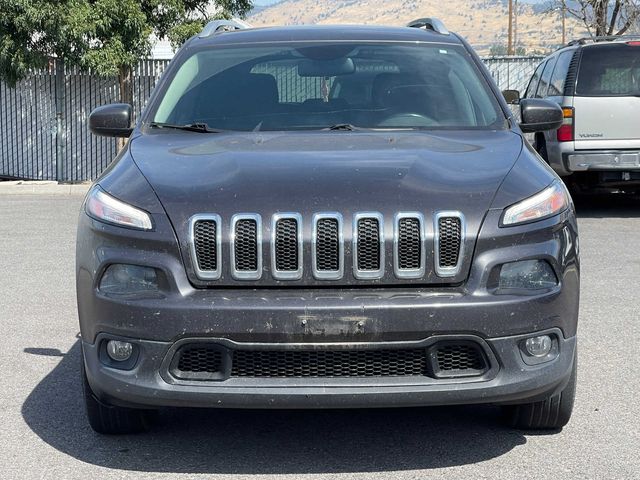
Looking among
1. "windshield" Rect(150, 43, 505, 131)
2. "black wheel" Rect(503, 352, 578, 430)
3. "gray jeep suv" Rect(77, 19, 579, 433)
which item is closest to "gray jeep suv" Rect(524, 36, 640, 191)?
"windshield" Rect(150, 43, 505, 131)

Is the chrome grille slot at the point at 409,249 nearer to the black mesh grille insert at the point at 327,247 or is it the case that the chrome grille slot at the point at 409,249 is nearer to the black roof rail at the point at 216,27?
the black mesh grille insert at the point at 327,247

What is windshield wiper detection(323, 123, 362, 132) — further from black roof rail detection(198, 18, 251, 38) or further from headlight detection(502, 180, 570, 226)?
black roof rail detection(198, 18, 251, 38)

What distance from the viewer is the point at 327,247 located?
4.36 meters

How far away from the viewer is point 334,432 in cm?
512

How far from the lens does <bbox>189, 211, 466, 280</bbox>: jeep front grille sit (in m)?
4.34

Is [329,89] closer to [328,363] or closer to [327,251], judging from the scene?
[327,251]

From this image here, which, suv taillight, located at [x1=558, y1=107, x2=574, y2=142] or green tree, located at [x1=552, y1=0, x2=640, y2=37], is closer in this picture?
suv taillight, located at [x1=558, y1=107, x2=574, y2=142]

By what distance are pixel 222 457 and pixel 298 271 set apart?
0.93 m

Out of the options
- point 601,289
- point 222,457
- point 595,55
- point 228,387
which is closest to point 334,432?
point 222,457

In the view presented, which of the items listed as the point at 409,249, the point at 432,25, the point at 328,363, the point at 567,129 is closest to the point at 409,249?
the point at 409,249

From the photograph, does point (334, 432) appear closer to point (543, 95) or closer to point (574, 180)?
point (574, 180)

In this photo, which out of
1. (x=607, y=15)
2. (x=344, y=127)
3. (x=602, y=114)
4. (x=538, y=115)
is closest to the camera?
(x=344, y=127)

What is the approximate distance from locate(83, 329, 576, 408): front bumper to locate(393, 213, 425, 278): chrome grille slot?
0.93 ft

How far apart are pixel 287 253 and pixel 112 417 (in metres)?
1.17
